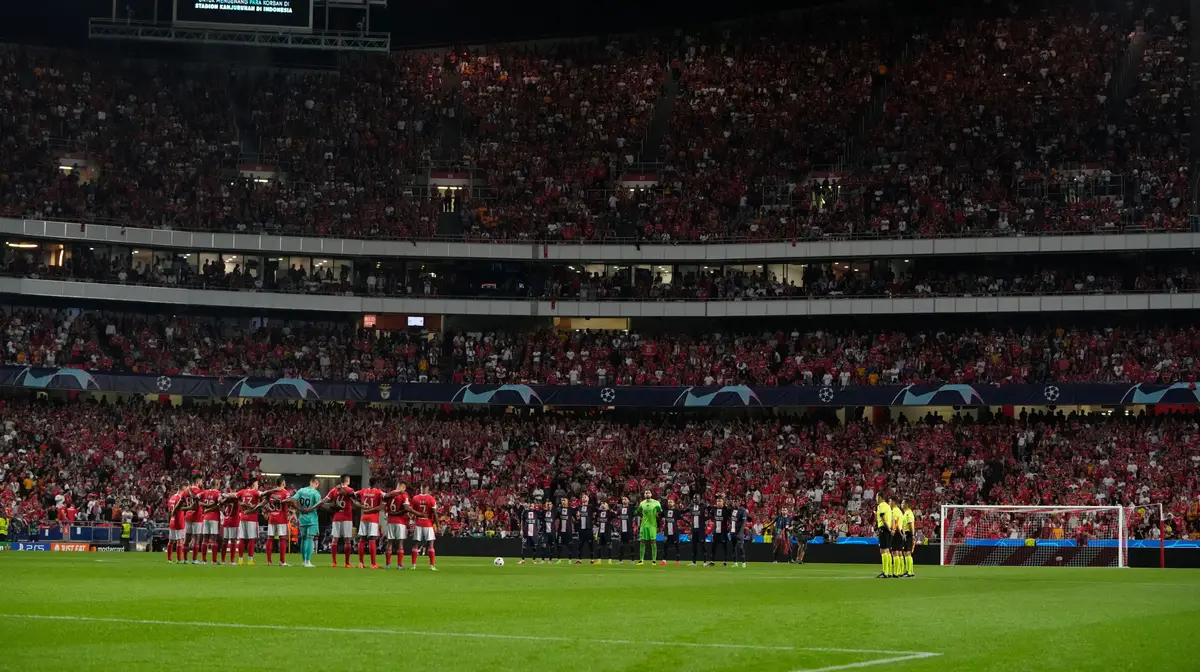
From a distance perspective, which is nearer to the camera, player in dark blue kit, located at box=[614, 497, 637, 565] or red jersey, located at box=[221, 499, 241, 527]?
red jersey, located at box=[221, 499, 241, 527]

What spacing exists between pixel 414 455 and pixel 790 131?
25.4m

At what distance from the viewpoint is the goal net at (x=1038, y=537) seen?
46906 mm

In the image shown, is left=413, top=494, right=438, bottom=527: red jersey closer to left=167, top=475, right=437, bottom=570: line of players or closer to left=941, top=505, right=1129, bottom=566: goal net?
left=167, top=475, right=437, bottom=570: line of players

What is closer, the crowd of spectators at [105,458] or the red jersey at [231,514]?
the red jersey at [231,514]

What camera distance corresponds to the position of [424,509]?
105 feet

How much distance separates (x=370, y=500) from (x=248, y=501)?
124 inches

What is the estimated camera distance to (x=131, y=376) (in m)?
62.6

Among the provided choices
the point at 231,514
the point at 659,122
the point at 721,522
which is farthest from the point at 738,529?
the point at 659,122

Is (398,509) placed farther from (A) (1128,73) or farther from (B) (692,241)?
(A) (1128,73)

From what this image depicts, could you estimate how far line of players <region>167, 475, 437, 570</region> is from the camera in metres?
31.8

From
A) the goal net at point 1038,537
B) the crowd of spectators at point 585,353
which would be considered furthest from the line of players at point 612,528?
the crowd of spectators at point 585,353

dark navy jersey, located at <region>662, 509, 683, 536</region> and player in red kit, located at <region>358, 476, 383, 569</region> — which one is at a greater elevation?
player in red kit, located at <region>358, 476, 383, 569</region>

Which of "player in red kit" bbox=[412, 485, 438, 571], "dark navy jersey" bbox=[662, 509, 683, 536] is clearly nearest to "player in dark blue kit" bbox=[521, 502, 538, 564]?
"dark navy jersey" bbox=[662, 509, 683, 536]

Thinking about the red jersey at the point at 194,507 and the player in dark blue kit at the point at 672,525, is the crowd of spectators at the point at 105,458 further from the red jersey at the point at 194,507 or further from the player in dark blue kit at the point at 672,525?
the red jersey at the point at 194,507
